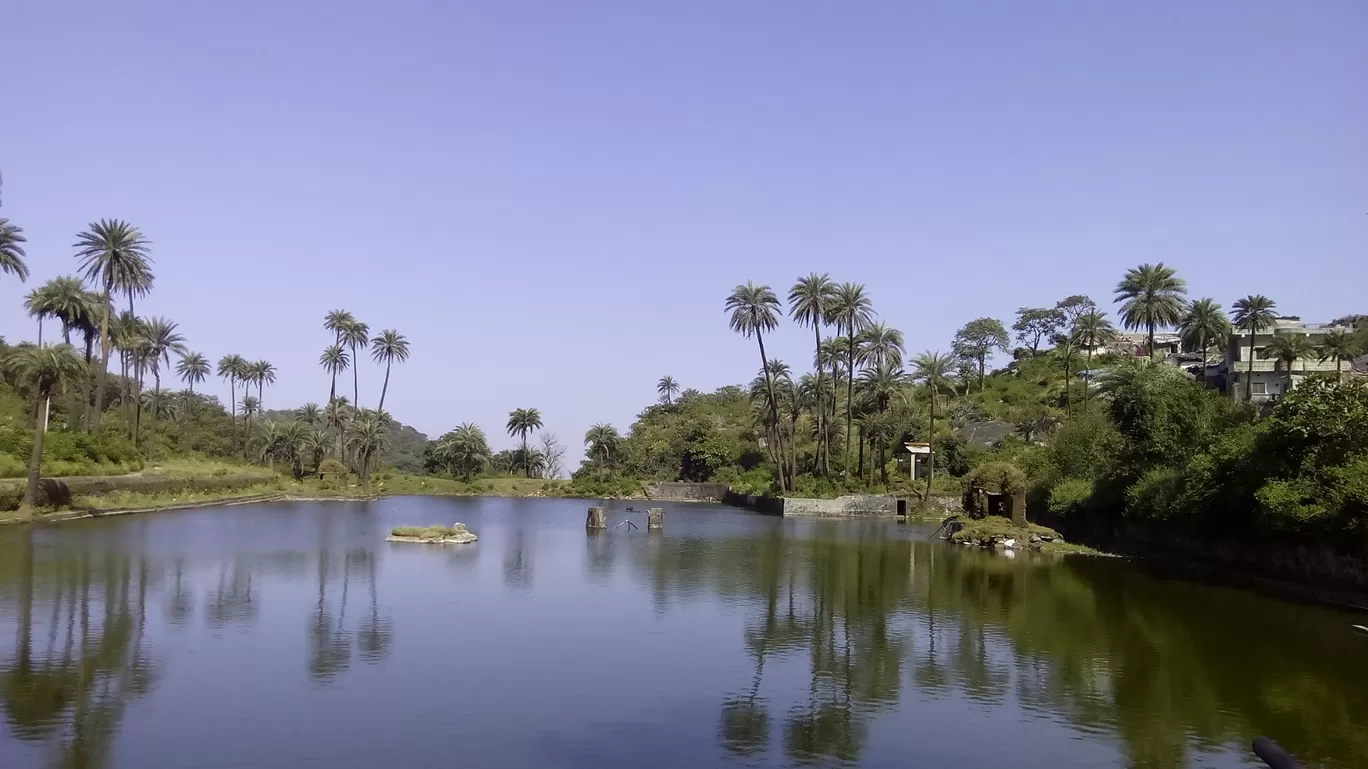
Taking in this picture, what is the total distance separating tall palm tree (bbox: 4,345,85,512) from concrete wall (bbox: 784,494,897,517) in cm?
5011

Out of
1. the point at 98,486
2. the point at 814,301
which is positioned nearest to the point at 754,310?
the point at 814,301

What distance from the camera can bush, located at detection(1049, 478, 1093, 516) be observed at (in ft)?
177

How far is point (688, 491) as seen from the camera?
11062cm

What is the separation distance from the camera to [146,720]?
15305mm

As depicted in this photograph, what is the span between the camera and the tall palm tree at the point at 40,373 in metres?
48.1

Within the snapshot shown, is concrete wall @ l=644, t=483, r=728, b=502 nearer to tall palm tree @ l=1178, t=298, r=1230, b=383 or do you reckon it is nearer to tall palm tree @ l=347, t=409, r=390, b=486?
tall palm tree @ l=347, t=409, r=390, b=486

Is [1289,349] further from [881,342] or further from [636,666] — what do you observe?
[636,666]

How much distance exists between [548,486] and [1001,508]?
64.9m

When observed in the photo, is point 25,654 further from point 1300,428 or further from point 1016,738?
point 1300,428

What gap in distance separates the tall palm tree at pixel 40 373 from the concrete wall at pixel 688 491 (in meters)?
67.0

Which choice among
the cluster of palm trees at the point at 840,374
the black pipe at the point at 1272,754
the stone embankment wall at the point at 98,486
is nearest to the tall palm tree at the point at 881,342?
the cluster of palm trees at the point at 840,374

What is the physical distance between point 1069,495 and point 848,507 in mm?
24852

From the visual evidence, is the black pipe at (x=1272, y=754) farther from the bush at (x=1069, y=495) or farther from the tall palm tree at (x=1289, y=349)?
the tall palm tree at (x=1289, y=349)

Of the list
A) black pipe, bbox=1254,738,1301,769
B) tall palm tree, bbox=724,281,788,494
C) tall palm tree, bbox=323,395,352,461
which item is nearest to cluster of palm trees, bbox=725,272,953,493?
tall palm tree, bbox=724,281,788,494
